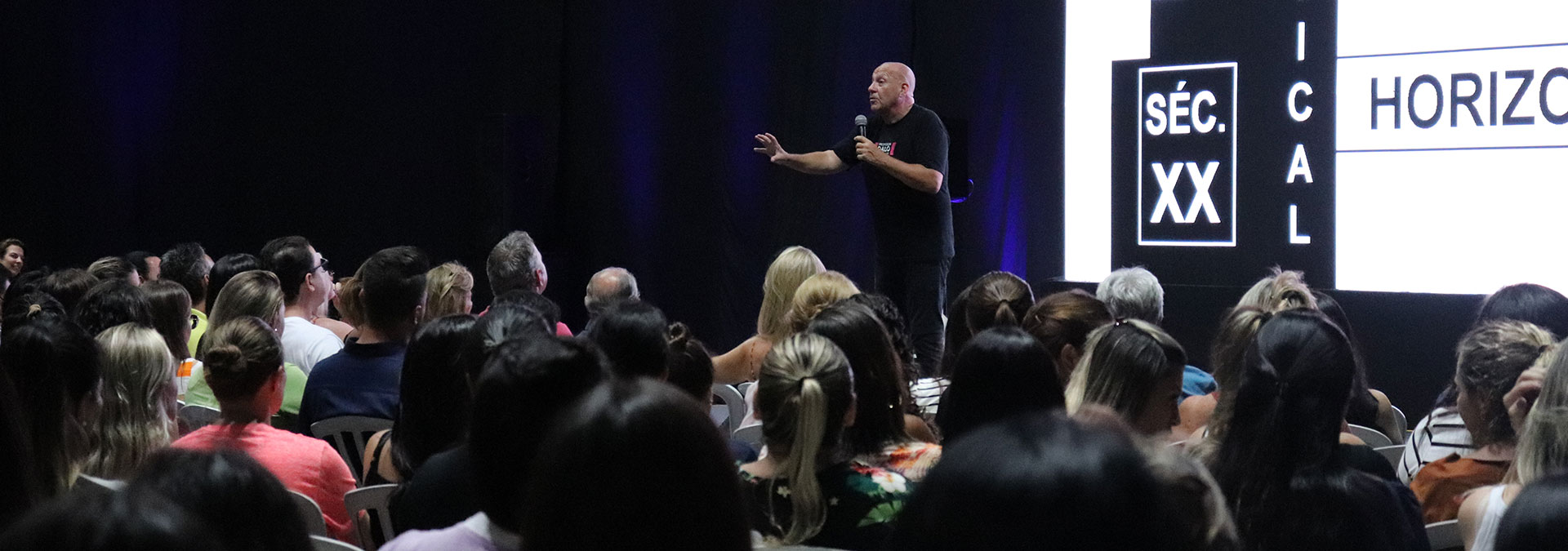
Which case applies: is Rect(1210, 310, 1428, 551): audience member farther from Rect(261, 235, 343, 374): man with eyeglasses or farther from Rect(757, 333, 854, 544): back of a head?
Rect(261, 235, 343, 374): man with eyeglasses

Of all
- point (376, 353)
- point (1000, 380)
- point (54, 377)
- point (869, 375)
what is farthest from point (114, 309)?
point (1000, 380)

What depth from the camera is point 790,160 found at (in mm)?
6020

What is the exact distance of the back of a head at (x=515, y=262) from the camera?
5.56 m

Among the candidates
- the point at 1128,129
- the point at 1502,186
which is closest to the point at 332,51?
the point at 1128,129

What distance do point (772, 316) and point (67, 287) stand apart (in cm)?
238

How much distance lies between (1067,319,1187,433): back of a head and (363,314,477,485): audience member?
1085mm

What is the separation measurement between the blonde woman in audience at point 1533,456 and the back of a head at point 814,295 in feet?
6.36

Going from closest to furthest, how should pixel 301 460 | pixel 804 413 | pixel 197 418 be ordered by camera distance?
pixel 804 413
pixel 301 460
pixel 197 418

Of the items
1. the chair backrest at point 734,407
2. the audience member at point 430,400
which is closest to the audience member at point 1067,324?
the chair backrest at point 734,407

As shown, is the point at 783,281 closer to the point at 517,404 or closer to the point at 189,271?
the point at 189,271

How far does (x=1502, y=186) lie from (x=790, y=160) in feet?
9.33

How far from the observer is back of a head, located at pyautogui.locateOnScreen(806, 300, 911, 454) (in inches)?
96.7

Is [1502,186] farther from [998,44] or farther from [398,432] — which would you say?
[398,432]

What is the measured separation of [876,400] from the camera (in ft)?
8.36
